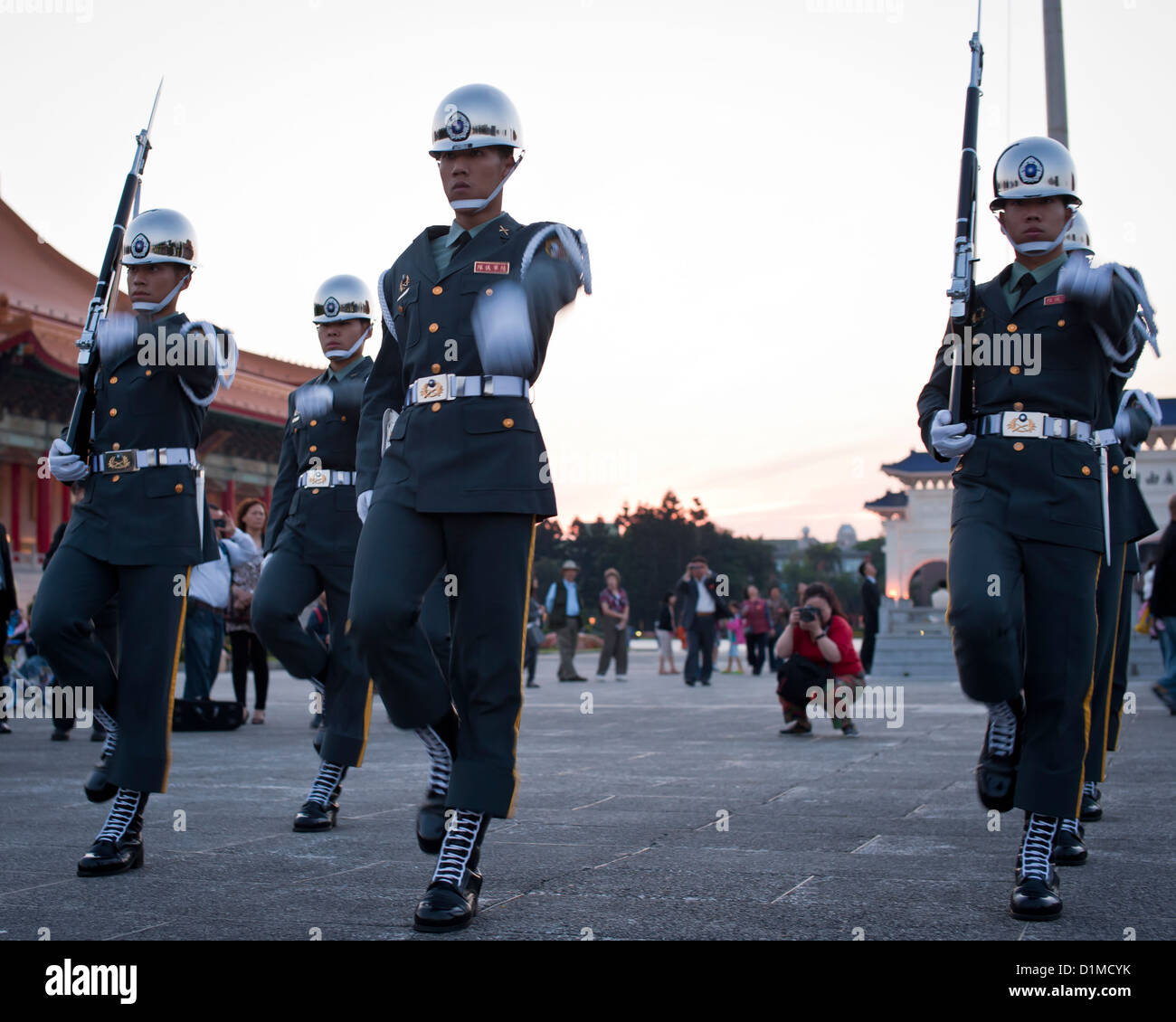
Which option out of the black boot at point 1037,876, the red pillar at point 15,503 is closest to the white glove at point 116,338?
the black boot at point 1037,876

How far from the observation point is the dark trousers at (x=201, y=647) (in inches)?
453

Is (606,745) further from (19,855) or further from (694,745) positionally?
(19,855)

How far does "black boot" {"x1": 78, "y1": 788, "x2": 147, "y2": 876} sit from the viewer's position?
4.37 meters

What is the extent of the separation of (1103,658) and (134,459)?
338cm

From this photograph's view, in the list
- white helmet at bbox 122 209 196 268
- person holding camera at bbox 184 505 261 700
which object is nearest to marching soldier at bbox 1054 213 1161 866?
white helmet at bbox 122 209 196 268

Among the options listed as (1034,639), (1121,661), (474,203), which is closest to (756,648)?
(1121,661)

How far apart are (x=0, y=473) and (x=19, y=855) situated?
3190cm

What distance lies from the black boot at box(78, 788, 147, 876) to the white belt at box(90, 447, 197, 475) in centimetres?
109

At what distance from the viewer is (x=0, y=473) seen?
34.2 m

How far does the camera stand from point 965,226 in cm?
462

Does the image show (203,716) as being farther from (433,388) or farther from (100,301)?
(433,388)

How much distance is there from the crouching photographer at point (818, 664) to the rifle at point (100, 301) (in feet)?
19.0

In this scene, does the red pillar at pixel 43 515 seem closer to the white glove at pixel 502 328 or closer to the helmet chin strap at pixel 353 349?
the helmet chin strap at pixel 353 349

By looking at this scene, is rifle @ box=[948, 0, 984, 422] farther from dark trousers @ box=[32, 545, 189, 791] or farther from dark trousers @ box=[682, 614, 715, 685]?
dark trousers @ box=[682, 614, 715, 685]
